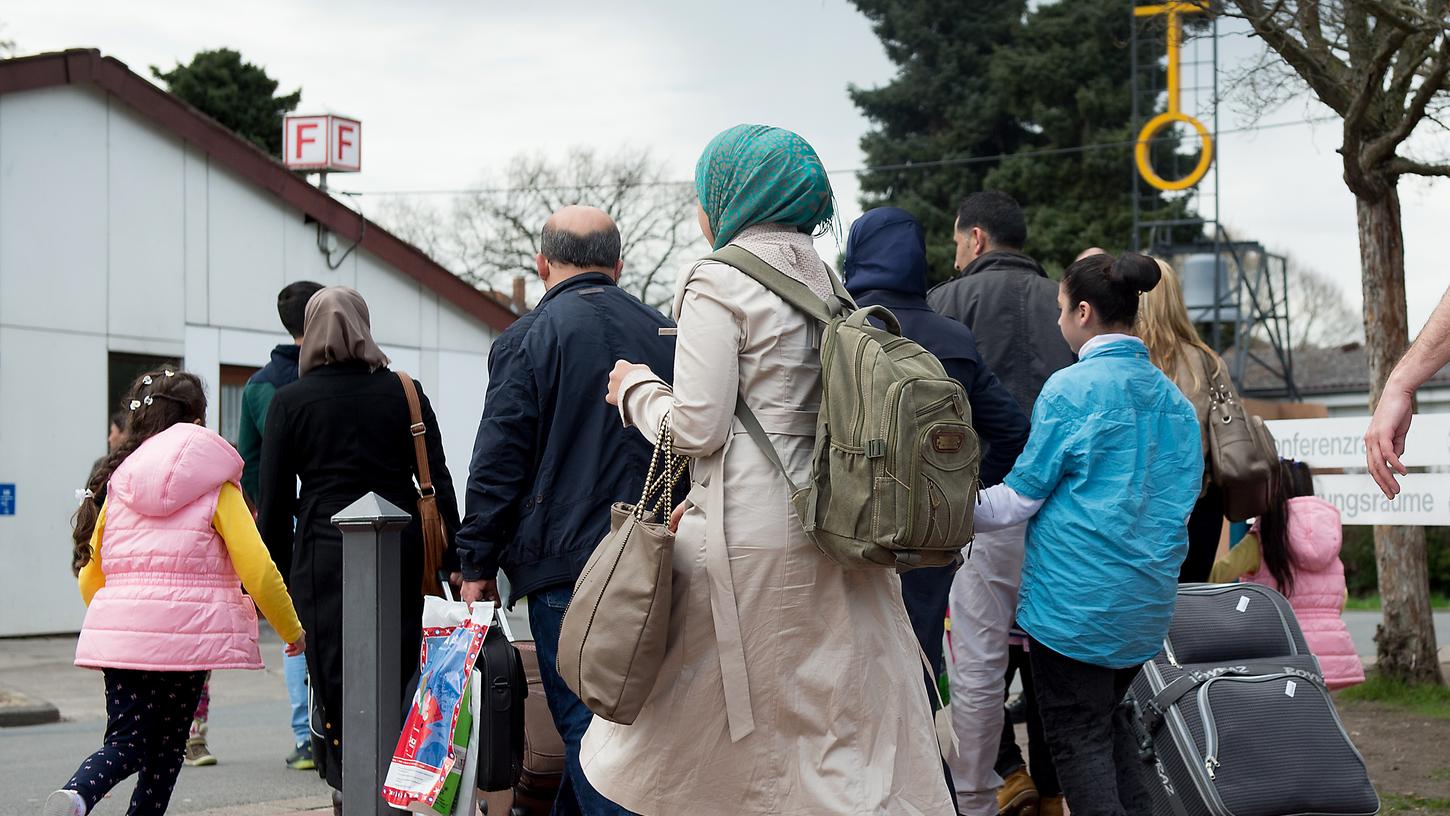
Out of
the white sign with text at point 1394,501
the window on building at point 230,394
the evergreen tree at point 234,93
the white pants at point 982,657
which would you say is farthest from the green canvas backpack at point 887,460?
the evergreen tree at point 234,93

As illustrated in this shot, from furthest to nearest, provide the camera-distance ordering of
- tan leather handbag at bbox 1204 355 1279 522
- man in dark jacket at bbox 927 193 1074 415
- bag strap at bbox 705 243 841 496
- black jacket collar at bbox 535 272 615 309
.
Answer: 1. man in dark jacket at bbox 927 193 1074 415
2. tan leather handbag at bbox 1204 355 1279 522
3. black jacket collar at bbox 535 272 615 309
4. bag strap at bbox 705 243 841 496

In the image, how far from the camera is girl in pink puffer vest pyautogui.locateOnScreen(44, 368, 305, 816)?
5.00m

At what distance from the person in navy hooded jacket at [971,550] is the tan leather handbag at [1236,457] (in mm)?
818

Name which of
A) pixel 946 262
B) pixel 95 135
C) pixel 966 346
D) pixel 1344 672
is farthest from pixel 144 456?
pixel 946 262

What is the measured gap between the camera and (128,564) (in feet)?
16.7

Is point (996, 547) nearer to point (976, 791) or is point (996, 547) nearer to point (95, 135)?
point (976, 791)

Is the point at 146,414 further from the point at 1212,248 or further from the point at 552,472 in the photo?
the point at 1212,248

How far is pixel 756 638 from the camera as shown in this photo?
10.5 feet

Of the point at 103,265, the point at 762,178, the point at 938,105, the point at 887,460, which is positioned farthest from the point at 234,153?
the point at 938,105

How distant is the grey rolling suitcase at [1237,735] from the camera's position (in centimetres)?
467

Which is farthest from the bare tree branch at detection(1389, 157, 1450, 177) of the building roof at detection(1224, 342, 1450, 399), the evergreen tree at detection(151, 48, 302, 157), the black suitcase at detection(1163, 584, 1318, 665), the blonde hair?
A: the building roof at detection(1224, 342, 1450, 399)

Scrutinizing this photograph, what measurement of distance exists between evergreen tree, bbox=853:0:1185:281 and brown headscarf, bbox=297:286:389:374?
105 feet

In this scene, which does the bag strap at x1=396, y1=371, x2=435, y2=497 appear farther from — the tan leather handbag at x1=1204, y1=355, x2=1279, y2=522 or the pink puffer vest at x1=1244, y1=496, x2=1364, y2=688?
the pink puffer vest at x1=1244, y1=496, x2=1364, y2=688

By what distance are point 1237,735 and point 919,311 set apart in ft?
5.36
